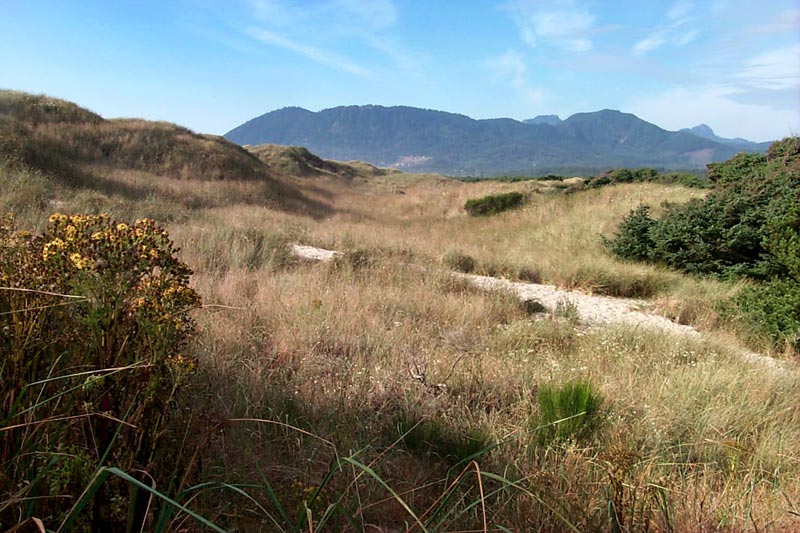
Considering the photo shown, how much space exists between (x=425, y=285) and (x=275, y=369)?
340cm

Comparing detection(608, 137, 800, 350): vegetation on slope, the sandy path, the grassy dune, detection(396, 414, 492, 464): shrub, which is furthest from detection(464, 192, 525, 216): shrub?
detection(396, 414, 492, 464): shrub

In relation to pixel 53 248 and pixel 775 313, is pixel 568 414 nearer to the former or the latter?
pixel 53 248

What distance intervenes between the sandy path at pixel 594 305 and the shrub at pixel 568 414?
2925mm

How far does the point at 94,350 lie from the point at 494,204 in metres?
17.4

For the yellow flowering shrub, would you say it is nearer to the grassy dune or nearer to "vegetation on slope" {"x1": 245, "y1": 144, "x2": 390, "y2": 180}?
the grassy dune

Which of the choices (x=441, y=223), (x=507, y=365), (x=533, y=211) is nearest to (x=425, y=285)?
(x=507, y=365)

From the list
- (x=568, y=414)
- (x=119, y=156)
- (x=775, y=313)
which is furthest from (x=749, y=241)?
(x=119, y=156)

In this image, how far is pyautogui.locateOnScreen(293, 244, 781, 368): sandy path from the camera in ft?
19.2

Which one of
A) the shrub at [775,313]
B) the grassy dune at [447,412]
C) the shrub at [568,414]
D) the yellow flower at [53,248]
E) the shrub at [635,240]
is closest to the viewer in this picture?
the yellow flower at [53,248]

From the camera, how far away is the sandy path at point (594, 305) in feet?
19.2

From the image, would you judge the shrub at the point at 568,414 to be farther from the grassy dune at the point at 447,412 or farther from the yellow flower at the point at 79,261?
the yellow flower at the point at 79,261

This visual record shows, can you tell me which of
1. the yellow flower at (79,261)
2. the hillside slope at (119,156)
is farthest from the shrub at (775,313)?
the hillside slope at (119,156)

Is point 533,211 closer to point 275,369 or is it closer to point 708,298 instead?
point 708,298

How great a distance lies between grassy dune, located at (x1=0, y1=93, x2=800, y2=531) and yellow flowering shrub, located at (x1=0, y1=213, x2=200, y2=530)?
0.64 feet
